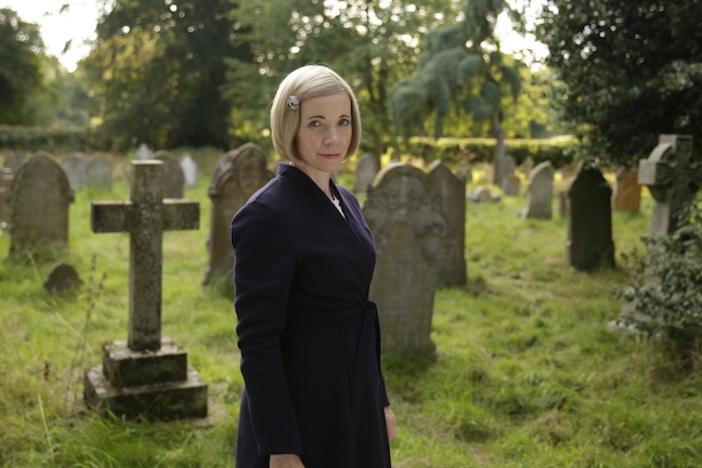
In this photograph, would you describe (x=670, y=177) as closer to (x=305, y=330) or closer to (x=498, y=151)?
(x=305, y=330)

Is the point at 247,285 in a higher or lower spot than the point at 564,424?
higher

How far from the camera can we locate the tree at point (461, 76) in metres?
18.4

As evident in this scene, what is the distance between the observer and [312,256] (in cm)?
200

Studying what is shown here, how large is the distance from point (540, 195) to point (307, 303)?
12.6m

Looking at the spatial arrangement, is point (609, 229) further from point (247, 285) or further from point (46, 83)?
point (46, 83)

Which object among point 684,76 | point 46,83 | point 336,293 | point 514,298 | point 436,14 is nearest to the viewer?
point 336,293

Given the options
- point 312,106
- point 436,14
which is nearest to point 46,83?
point 436,14

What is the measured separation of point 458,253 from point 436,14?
17.7 metres

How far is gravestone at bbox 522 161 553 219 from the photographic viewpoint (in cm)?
1373

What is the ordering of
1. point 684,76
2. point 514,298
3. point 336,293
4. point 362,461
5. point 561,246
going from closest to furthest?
point 336,293 < point 362,461 < point 684,76 < point 514,298 < point 561,246

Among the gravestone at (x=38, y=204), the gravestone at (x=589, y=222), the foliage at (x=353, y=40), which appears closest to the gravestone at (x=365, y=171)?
the foliage at (x=353, y=40)

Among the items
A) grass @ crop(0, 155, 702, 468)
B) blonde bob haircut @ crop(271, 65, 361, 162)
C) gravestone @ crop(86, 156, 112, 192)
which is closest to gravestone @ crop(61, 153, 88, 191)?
gravestone @ crop(86, 156, 112, 192)

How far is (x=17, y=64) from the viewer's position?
35188 mm

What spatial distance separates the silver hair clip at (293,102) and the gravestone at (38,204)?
8.24 metres
